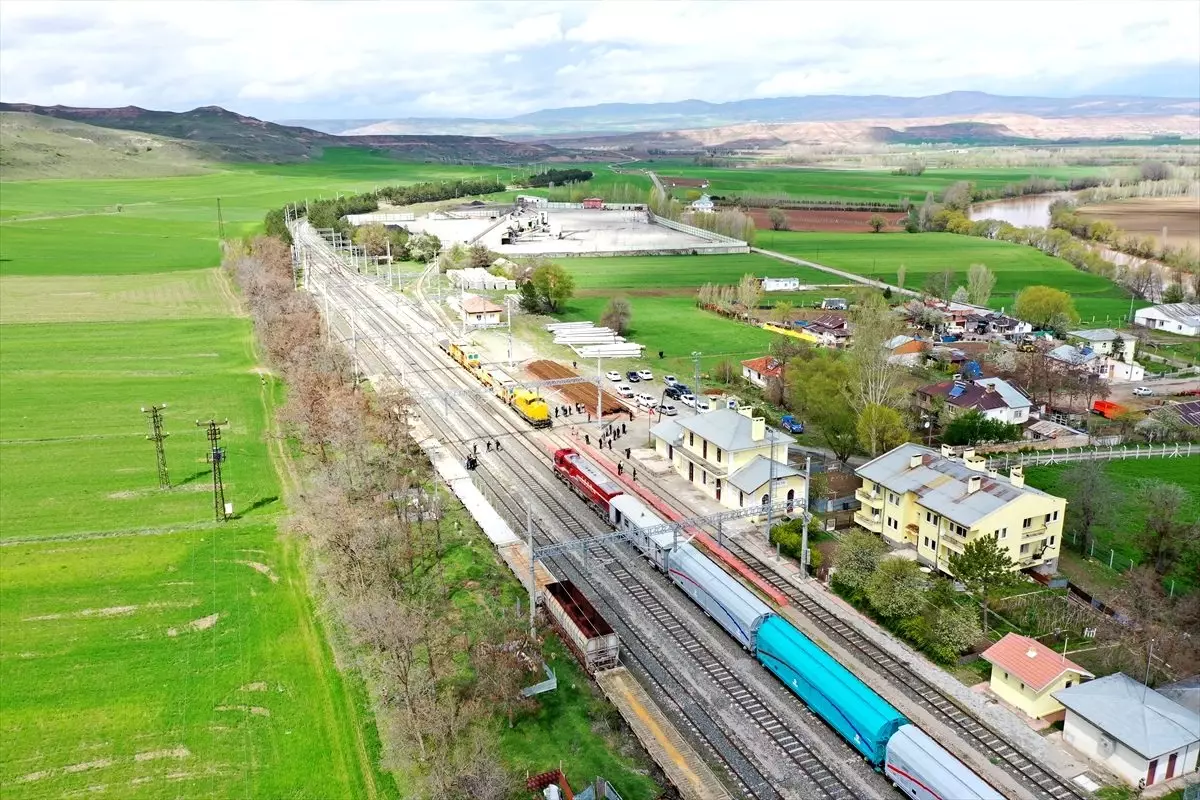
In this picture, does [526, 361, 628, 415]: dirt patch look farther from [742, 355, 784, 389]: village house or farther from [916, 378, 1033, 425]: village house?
[916, 378, 1033, 425]: village house

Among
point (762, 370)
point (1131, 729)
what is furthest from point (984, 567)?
point (762, 370)

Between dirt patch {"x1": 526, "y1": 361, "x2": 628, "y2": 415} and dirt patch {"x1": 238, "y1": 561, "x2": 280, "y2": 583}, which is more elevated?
dirt patch {"x1": 526, "y1": 361, "x2": 628, "y2": 415}

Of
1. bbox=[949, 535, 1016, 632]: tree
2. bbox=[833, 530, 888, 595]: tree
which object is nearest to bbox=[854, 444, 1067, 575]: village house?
bbox=[949, 535, 1016, 632]: tree

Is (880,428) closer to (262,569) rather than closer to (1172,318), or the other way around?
(262,569)

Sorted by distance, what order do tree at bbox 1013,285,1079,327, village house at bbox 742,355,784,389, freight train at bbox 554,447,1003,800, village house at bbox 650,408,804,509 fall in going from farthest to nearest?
tree at bbox 1013,285,1079,327
village house at bbox 742,355,784,389
village house at bbox 650,408,804,509
freight train at bbox 554,447,1003,800

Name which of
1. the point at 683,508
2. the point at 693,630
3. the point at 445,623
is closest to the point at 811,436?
the point at 683,508

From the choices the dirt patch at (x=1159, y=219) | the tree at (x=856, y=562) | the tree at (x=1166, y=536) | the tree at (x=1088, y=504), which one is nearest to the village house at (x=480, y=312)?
the tree at (x=856, y=562)

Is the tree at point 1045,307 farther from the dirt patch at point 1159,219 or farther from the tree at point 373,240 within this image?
the tree at point 373,240

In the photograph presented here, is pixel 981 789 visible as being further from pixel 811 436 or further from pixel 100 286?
pixel 100 286
